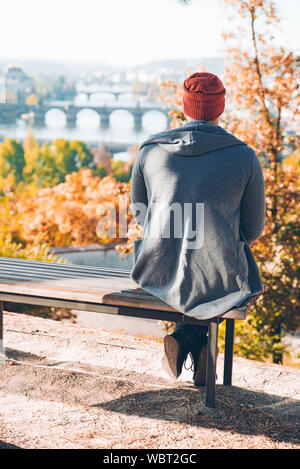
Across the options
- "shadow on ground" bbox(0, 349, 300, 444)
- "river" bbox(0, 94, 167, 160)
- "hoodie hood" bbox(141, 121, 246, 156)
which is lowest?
"shadow on ground" bbox(0, 349, 300, 444)

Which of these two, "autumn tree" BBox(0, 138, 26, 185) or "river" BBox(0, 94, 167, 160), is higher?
"river" BBox(0, 94, 167, 160)

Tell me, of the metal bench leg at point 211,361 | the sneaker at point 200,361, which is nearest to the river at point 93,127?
the sneaker at point 200,361

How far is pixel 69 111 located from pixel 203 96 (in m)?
87.8

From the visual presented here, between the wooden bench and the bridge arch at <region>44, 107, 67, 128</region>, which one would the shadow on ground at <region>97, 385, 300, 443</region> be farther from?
the bridge arch at <region>44, 107, 67, 128</region>

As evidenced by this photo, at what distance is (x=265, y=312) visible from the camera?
6.77 m

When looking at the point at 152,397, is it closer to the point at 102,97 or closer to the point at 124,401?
the point at 124,401

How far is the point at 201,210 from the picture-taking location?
88.0 inches

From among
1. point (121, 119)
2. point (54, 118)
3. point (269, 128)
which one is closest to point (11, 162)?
point (121, 119)

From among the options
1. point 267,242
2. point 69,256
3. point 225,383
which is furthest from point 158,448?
point 69,256

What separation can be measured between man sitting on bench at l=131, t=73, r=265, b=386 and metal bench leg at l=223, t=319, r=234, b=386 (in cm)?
47

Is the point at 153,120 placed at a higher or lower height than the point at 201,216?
higher

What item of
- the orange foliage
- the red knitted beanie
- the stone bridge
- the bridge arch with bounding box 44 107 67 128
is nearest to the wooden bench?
the red knitted beanie

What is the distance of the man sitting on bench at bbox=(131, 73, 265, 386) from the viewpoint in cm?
222

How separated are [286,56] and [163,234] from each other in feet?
19.8
